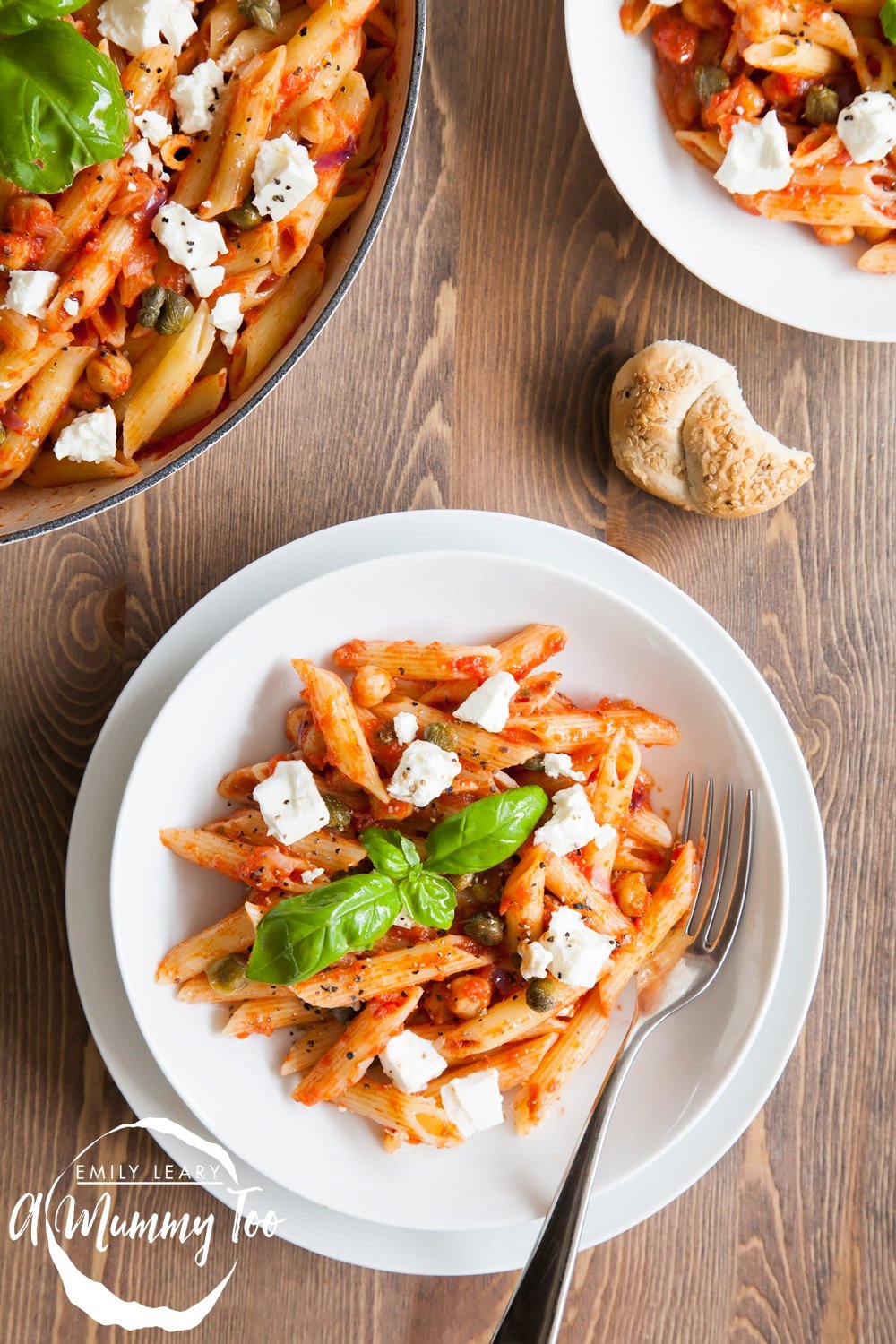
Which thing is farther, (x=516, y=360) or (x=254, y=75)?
(x=516, y=360)

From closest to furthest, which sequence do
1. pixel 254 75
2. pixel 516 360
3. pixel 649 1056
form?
pixel 254 75
pixel 649 1056
pixel 516 360

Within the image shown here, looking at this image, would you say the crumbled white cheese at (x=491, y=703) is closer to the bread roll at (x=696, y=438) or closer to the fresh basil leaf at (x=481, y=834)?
the fresh basil leaf at (x=481, y=834)

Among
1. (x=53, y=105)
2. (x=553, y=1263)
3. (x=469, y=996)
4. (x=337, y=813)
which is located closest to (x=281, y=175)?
(x=53, y=105)

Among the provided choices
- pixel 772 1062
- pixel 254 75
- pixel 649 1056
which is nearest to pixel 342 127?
pixel 254 75

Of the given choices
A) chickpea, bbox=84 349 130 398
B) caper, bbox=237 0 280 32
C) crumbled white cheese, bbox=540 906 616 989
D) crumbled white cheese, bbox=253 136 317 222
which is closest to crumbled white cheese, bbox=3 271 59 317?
chickpea, bbox=84 349 130 398

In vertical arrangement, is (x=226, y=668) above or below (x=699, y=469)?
above

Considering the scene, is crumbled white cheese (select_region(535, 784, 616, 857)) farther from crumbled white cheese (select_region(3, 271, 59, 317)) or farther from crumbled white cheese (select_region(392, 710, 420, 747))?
crumbled white cheese (select_region(3, 271, 59, 317))

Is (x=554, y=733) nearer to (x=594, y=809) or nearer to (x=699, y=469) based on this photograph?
(x=594, y=809)
